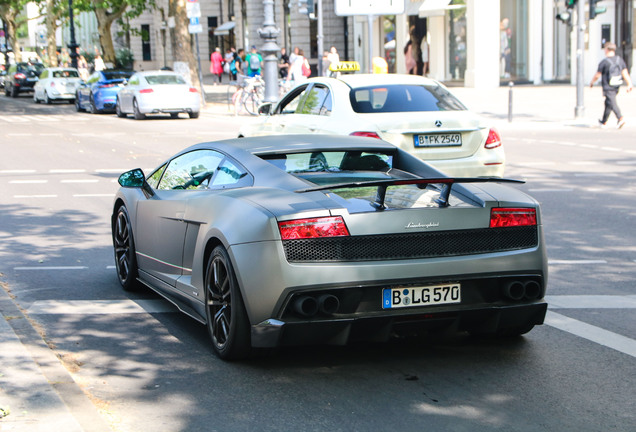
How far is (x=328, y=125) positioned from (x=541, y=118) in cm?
1411

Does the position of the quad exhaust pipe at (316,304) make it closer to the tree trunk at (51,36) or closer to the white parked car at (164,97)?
the white parked car at (164,97)

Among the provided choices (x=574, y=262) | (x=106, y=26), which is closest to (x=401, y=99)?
(x=574, y=262)

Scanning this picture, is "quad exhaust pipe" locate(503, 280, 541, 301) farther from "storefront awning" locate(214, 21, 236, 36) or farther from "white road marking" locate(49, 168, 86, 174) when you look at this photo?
"storefront awning" locate(214, 21, 236, 36)

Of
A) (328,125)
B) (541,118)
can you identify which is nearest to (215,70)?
(541,118)

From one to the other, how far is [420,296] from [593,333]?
4.93 ft

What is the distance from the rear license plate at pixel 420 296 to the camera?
5055 millimetres

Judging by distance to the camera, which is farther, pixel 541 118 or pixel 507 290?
pixel 541 118

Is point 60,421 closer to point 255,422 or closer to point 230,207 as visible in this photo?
point 255,422

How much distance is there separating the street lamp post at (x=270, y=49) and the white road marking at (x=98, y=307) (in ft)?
68.5

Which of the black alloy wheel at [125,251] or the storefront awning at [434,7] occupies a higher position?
the storefront awning at [434,7]

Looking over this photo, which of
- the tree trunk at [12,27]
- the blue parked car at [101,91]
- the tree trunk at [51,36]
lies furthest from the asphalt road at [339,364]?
the tree trunk at [12,27]

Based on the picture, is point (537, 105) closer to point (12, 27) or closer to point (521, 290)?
point (521, 290)

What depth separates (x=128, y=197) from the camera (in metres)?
7.44

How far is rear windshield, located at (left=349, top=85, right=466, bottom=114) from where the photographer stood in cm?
1215
